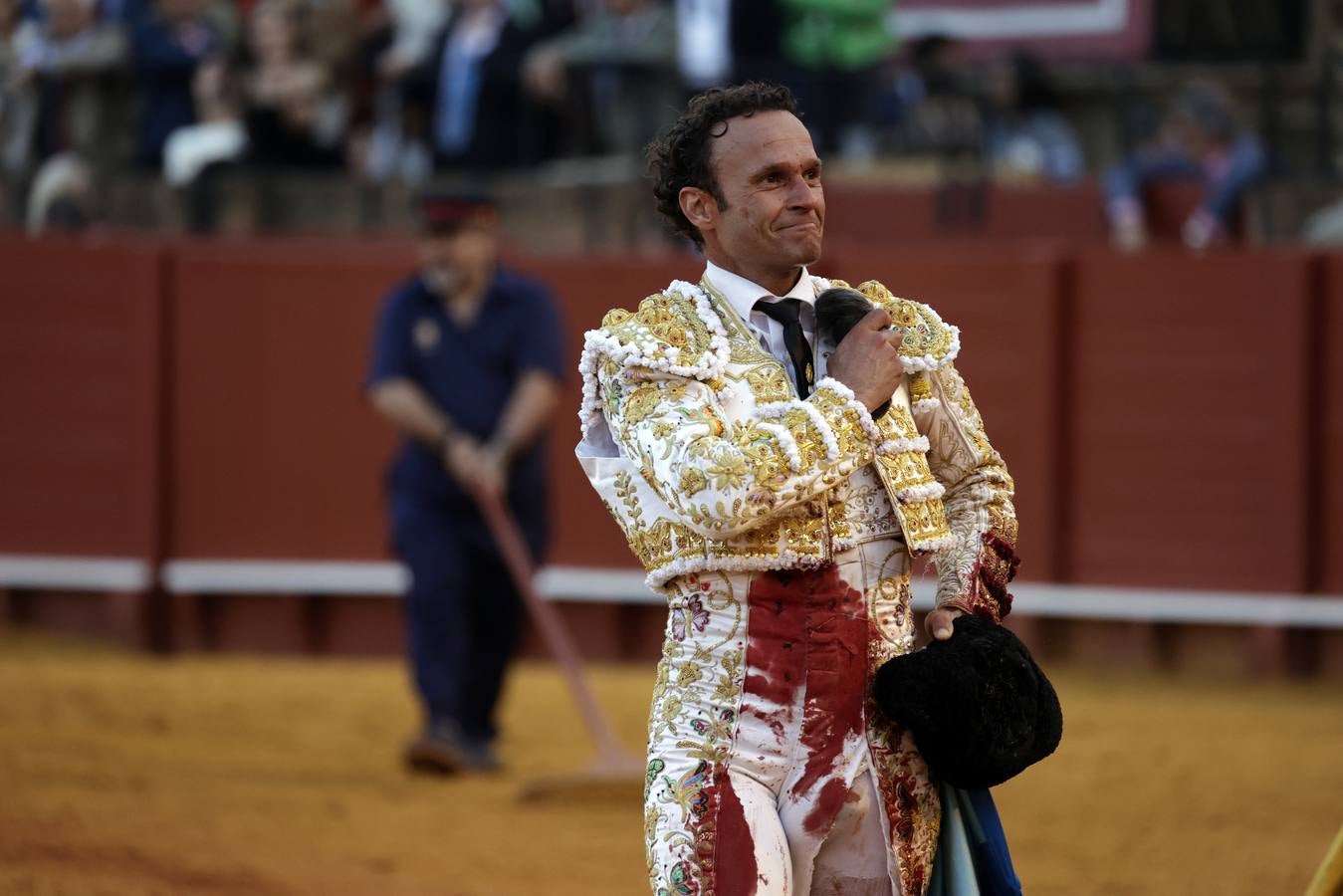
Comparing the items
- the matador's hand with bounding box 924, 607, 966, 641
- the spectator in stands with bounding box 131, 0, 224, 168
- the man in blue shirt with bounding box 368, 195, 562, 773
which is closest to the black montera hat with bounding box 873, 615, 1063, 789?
the matador's hand with bounding box 924, 607, 966, 641

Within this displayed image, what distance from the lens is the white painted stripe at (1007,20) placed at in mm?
11562

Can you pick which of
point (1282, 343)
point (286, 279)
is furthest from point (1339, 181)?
point (286, 279)

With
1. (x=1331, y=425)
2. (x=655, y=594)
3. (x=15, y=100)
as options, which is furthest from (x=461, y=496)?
(x=15, y=100)

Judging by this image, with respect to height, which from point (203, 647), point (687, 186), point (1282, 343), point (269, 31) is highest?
point (269, 31)

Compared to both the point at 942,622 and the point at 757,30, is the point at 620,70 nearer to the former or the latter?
the point at 757,30

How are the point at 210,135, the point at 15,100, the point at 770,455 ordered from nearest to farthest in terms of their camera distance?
the point at 770,455 → the point at 210,135 → the point at 15,100

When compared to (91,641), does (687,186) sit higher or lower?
higher

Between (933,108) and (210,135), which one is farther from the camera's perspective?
(210,135)

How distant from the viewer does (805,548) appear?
2887 mm

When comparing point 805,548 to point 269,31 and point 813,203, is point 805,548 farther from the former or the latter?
point 269,31

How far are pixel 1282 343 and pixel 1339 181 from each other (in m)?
1.18

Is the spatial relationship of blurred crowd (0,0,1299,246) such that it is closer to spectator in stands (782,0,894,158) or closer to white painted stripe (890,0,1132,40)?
spectator in stands (782,0,894,158)

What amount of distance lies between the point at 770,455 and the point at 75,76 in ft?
30.5

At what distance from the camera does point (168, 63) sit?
1066cm
